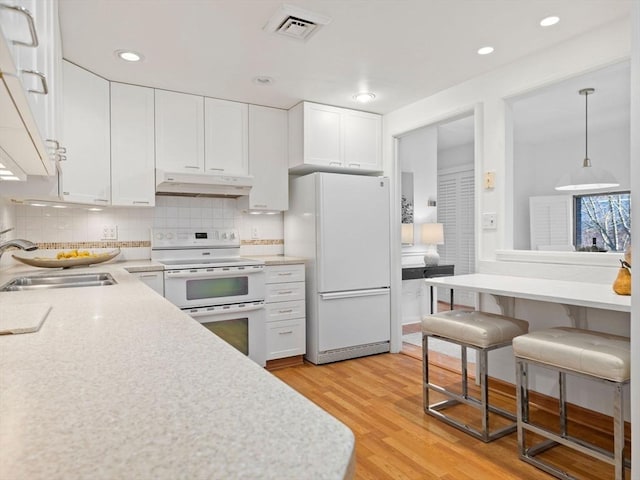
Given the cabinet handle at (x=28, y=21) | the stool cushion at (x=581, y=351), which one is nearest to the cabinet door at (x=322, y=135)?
the stool cushion at (x=581, y=351)

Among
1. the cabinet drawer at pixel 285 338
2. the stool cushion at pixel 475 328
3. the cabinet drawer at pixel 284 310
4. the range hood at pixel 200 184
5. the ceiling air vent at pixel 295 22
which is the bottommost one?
the cabinet drawer at pixel 285 338

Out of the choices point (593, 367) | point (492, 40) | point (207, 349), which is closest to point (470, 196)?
point (492, 40)

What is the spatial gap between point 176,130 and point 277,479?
11.3ft

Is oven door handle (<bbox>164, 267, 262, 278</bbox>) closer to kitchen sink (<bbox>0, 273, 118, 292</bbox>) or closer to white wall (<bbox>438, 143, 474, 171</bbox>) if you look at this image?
kitchen sink (<bbox>0, 273, 118, 292</bbox>)

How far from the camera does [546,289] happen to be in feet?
7.17

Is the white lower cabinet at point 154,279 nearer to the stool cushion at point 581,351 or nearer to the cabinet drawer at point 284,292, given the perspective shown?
the cabinet drawer at point 284,292

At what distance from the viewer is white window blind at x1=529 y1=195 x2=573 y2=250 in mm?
6062

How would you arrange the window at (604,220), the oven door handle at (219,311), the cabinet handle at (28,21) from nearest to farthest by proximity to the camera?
the cabinet handle at (28,21) → the oven door handle at (219,311) → the window at (604,220)

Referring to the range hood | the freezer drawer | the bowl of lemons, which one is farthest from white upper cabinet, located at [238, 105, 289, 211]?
the bowl of lemons

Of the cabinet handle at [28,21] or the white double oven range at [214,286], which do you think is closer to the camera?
the cabinet handle at [28,21]

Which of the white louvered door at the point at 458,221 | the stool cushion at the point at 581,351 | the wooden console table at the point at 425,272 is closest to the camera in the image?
the stool cushion at the point at 581,351

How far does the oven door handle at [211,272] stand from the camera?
3.13 m

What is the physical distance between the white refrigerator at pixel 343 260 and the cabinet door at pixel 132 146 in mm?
1352

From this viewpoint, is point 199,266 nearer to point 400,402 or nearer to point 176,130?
point 176,130
